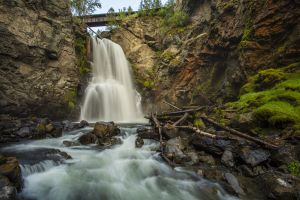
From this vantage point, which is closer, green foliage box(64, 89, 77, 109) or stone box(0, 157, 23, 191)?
stone box(0, 157, 23, 191)

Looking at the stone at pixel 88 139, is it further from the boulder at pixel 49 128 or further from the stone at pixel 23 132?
the stone at pixel 23 132

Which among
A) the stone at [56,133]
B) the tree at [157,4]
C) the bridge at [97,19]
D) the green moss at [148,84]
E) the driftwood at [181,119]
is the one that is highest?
Result: the tree at [157,4]

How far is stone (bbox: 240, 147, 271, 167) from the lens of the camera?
6738mm

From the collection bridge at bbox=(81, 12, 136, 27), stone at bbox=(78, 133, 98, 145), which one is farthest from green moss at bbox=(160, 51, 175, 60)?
stone at bbox=(78, 133, 98, 145)

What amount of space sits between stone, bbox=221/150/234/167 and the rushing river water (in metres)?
1.18

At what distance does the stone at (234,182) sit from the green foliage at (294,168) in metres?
1.61

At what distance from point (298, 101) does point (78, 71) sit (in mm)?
16378

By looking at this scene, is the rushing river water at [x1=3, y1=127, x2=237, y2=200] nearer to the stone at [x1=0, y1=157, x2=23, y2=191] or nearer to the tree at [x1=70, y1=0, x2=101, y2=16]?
the stone at [x1=0, y1=157, x2=23, y2=191]

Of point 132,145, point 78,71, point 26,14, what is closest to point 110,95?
point 78,71

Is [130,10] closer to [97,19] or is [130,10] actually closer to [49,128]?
[97,19]

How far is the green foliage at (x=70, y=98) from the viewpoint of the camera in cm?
1652

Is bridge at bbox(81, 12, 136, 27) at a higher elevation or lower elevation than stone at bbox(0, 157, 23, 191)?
higher

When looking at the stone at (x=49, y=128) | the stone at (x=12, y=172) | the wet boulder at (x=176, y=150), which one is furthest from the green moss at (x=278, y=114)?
the stone at (x=49, y=128)

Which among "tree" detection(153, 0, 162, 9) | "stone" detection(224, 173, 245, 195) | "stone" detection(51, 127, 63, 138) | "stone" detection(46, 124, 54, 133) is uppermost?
"tree" detection(153, 0, 162, 9)
